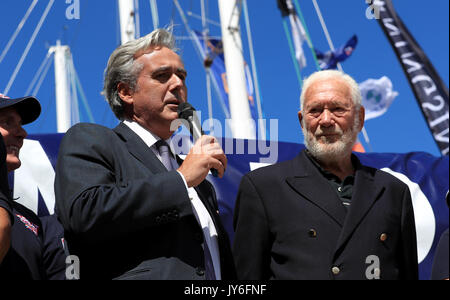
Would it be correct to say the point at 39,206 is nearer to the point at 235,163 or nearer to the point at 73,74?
the point at 235,163

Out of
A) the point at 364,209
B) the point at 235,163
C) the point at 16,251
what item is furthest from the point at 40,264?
the point at 235,163

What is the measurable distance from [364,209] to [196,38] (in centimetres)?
1227

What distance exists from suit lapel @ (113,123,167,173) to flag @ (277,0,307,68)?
9.49 meters

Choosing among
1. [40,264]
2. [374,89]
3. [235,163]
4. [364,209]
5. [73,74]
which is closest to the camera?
[364,209]

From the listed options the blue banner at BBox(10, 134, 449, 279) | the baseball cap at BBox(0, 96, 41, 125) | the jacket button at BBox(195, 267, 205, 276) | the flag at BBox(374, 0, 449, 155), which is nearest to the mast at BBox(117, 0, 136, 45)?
the flag at BBox(374, 0, 449, 155)

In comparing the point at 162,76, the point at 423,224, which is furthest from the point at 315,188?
the point at 423,224

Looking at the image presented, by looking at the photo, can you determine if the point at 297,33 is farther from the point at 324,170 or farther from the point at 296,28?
the point at 324,170

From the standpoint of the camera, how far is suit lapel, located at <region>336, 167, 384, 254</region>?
3293mm

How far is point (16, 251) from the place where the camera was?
11.2ft

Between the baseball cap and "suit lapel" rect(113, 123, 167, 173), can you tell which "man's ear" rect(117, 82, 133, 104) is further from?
the baseball cap

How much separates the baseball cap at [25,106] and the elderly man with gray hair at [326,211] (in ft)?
4.66

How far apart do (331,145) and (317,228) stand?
0.51 meters

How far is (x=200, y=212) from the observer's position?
10.5 feet

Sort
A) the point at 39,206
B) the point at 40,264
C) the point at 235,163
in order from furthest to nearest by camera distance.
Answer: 1. the point at 235,163
2. the point at 39,206
3. the point at 40,264
